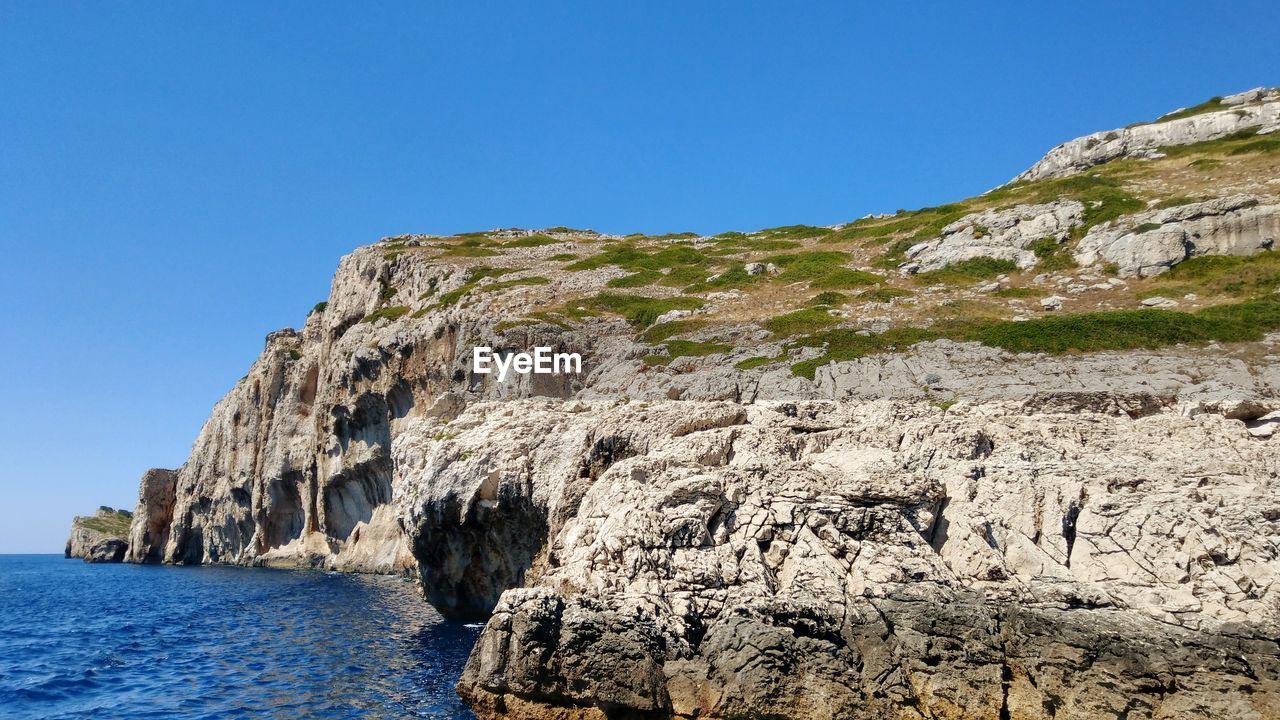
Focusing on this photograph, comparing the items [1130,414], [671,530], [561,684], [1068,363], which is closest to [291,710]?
[561,684]

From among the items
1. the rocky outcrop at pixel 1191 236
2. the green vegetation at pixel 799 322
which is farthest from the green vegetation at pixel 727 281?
the rocky outcrop at pixel 1191 236

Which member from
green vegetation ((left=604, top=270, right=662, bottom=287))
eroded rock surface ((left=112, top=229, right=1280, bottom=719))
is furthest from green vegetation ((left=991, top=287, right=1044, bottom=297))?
green vegetation ((left=604, top=270, right=662, bottom=287))

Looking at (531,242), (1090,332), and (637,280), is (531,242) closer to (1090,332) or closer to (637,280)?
(637,280)

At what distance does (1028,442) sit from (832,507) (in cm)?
745

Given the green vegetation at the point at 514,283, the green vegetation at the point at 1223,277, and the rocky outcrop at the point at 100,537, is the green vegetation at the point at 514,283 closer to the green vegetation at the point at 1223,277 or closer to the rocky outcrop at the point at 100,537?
the green vegetation at the point at 1223,277

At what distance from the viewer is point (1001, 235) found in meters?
55.8

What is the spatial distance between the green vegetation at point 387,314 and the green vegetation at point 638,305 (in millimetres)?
20273

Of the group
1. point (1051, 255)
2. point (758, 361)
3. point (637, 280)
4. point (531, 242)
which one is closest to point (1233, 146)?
point (1051, 255)

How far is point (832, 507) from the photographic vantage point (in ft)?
66.8

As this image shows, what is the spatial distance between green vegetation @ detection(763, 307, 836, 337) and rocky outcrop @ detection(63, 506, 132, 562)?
10864cm

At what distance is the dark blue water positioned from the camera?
21.3m

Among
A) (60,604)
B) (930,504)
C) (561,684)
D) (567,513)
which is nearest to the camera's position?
(561,684)

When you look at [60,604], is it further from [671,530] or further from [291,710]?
[671,530]

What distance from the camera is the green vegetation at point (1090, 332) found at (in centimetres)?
3256
